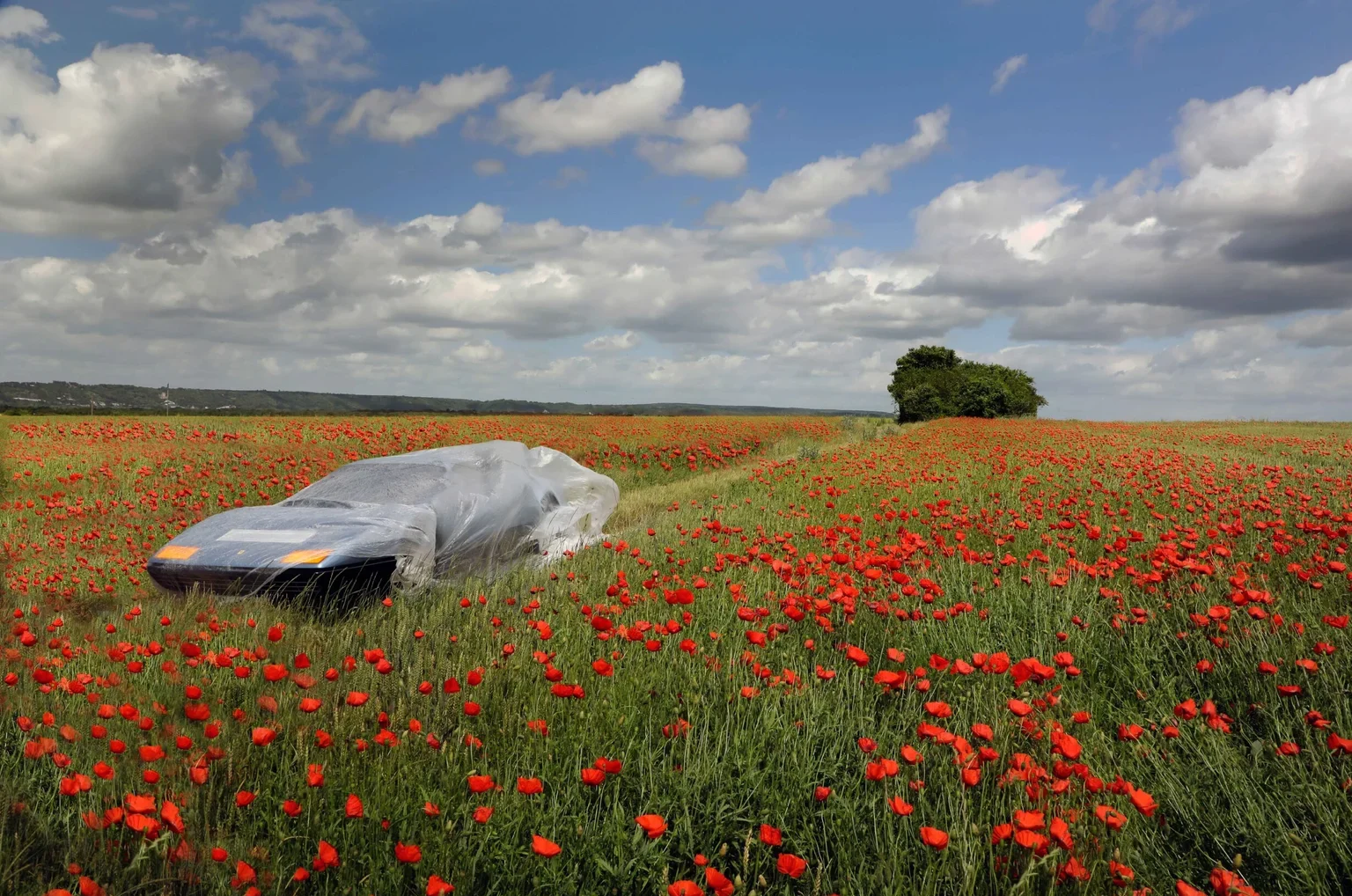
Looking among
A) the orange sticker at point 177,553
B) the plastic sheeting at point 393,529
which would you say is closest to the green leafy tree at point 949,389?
the plastic sheeting at point 393,529

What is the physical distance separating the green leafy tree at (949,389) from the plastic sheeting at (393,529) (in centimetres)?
4699

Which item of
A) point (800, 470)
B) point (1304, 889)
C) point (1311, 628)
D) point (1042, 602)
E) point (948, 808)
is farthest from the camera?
point (800, 470)

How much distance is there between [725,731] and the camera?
3279 mm

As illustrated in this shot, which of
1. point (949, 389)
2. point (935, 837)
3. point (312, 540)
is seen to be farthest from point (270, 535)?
point (949, 389)

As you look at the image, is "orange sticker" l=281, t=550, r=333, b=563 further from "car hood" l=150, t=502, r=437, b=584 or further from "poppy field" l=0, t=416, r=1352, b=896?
"poppy field" l=0, t=416, r=1352, b=896

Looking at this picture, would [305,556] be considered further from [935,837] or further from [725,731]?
[935,837]

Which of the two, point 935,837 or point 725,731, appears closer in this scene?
point 935,837

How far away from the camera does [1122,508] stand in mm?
8906

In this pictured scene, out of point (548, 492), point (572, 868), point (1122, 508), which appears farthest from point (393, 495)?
point (1122, 508)

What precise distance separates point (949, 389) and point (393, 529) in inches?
2296

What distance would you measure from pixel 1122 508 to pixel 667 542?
532 cm

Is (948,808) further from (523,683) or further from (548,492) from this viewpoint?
(548,492)

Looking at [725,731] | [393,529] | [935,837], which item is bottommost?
[725,731]

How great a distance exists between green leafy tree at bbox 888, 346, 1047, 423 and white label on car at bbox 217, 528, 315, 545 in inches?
1959
